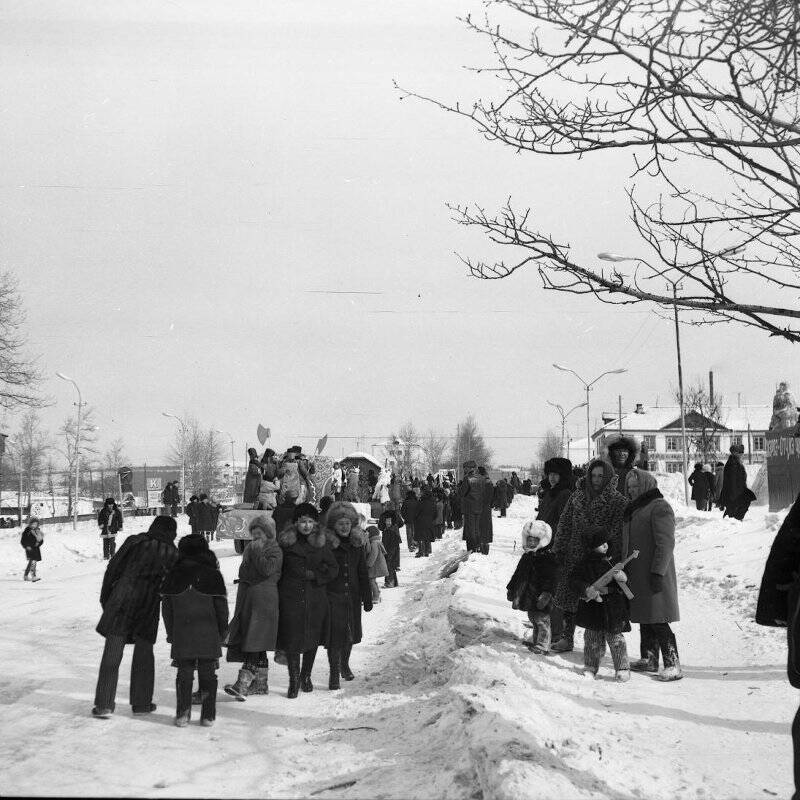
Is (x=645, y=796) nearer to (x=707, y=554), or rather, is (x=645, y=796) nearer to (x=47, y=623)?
(x=47, y=623)

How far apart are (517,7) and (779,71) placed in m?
1.71

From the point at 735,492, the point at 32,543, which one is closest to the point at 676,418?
the point at 735,492

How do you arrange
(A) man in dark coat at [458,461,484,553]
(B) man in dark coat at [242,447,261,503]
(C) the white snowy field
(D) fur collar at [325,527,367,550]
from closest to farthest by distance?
(C) the white snowy field < (D) fur collar at [325,527,367,550] < (B) man in dark coat at [242,447,261,503] < (A) man in dark coat at [458,461,484,553]

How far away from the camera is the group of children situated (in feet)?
27.1

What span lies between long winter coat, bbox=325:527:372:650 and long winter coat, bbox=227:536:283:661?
2.11ft

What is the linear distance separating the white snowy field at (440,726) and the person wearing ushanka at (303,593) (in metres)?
0.37

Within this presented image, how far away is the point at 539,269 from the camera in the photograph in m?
7.42

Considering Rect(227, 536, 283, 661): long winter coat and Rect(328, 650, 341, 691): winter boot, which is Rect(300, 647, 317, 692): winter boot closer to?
Rect(328, 650, 341, 691): winter boot

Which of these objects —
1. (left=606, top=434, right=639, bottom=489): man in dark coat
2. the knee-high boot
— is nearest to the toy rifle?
(left=606, top=434, right=639, bottom=489): man in dark coat

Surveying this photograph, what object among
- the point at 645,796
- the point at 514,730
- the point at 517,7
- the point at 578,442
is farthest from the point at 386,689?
the point at 578,442

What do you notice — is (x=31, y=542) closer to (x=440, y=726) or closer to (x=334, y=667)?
(x=334, y=667)

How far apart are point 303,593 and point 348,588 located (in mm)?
768

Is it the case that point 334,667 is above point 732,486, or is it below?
below

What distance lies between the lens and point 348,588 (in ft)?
29.6
